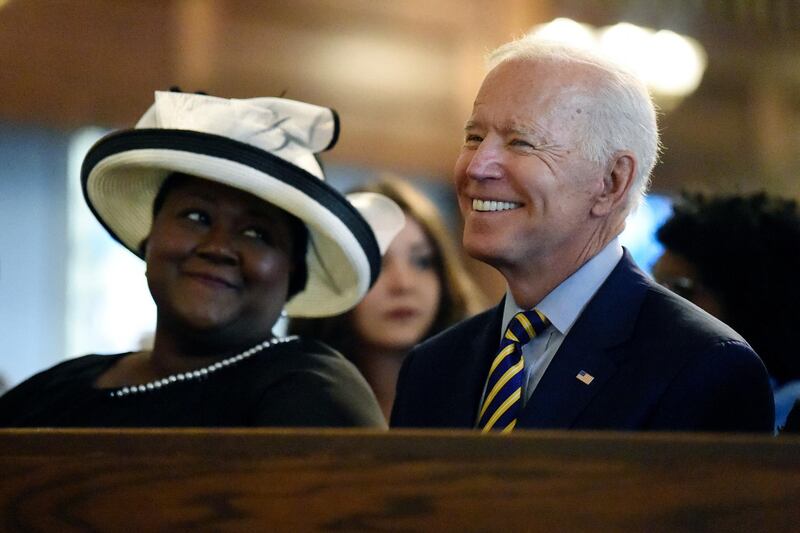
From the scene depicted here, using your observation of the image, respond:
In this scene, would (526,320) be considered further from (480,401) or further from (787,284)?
(787,284)

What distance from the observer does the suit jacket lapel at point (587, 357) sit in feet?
5.12

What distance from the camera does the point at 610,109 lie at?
1.70m

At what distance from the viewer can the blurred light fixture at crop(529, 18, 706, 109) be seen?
5629 mm

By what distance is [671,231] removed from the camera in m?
2.61

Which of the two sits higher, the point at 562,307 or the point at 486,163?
the point at 486,163

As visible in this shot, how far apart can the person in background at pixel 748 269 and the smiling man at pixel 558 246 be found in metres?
0.75

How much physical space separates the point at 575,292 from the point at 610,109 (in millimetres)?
259

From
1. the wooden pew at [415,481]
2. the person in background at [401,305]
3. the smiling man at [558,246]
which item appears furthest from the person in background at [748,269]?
the wooden pew at [415,481]

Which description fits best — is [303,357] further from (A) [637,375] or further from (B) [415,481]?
(B) [415,481]

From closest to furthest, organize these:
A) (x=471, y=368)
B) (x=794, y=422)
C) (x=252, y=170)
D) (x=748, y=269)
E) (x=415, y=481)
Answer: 1. (x=415, y=481)
2. (x=794, y=422)
3. (x=471, y=368)
4. (x=252, y=170)
5. (x=748, y=269)

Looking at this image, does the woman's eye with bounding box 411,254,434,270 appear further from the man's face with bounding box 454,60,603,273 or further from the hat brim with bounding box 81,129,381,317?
the man's face with bounding box 454,60,603,273

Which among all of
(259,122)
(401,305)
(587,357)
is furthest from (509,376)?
(401,305)

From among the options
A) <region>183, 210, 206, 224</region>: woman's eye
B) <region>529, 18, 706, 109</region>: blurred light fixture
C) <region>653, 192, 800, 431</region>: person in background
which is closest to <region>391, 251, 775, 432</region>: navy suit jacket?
A: <region>183, 210, 206, 224</region>: woman's eye

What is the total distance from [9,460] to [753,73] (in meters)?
5.59
